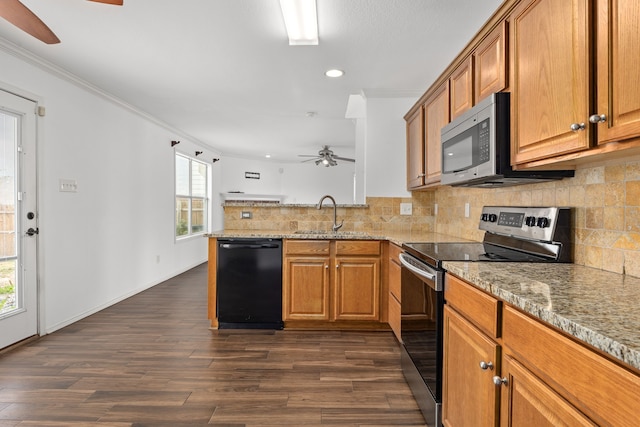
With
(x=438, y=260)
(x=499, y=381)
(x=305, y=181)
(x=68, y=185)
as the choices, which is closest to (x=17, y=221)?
(x=68, y=185)

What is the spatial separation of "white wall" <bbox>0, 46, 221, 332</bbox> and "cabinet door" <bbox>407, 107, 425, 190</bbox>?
3.20m

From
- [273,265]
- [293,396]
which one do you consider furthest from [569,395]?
[273,265]

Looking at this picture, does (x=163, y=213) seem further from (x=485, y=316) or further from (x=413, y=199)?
(x=485, y=316)

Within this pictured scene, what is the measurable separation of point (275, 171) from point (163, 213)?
13.6ft

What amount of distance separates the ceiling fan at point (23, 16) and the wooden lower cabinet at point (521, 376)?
2048 mm

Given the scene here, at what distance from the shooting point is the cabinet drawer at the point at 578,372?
675 mm

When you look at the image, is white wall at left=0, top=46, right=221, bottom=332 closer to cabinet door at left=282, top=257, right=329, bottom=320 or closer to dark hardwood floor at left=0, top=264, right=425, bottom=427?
dark hardwood floor at left=0, top=264, right=425, bottom=427

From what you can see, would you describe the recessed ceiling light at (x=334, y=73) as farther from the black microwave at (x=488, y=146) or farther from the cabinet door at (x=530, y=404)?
the cabinet door at (x=530, y=404)

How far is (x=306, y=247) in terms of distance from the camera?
3242 millimetres

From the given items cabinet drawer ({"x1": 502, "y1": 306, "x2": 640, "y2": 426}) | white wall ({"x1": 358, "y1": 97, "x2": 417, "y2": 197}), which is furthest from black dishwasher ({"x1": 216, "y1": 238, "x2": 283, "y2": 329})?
cabinet drawer ({"x1": 502, "y1": 306, "x2": 640, "y2": 426})

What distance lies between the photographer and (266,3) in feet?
7.43

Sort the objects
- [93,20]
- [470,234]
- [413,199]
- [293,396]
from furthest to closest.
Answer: [413,199] < [470,234] < [93,20] < [293,396]

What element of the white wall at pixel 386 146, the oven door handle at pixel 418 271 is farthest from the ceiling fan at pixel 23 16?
the white wall at pixel 386 146

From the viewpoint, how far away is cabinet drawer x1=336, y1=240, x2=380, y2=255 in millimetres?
3199
